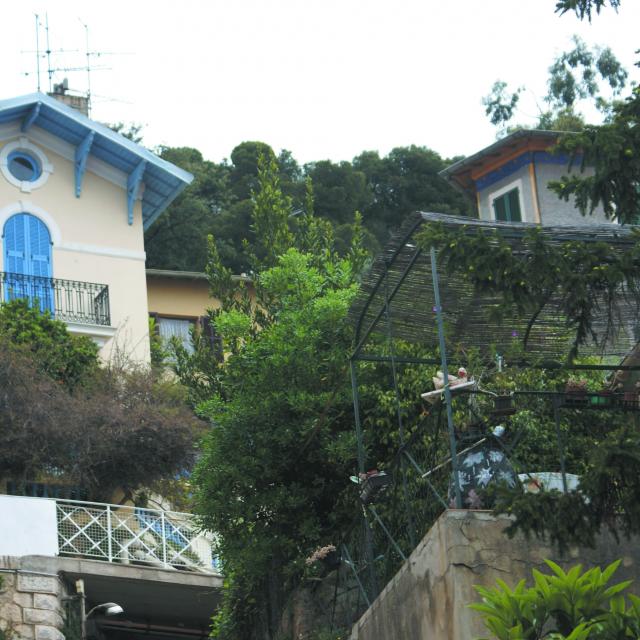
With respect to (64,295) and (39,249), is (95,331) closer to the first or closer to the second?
(64,295)

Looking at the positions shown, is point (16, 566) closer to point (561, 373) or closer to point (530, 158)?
point (561, 373)

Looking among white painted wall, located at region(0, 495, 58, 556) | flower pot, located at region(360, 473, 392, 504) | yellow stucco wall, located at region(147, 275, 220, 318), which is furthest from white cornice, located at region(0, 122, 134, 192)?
flower pot, located at region(360, 473, 392, 504)

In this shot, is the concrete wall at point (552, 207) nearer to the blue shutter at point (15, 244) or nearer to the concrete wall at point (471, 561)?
the blue shutter at point (15, 244)

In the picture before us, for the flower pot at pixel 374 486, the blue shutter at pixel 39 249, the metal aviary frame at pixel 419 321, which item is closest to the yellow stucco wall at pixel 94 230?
the blue shutter at pixel 39 249

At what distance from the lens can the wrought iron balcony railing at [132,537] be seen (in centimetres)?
1859

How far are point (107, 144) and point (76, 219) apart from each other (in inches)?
64.3

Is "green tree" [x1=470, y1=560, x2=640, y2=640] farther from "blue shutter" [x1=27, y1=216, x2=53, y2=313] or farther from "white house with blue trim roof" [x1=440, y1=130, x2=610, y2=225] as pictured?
"blue shutter" [x1=27, y1=216, x2=53, y2=313]

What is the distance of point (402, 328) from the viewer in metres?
11.9

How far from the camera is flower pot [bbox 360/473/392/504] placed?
11.1 m

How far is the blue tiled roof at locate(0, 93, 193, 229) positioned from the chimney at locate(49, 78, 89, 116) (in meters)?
3.44

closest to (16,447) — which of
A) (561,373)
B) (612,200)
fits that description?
(561,373)

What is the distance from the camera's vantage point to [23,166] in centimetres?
2630

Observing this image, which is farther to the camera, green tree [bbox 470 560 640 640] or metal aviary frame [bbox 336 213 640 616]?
metal aviary frame [bbox 336 213 640 616]

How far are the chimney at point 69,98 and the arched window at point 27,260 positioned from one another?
516 centimetres
